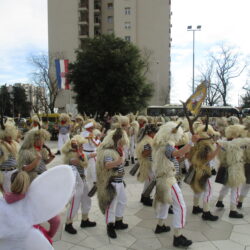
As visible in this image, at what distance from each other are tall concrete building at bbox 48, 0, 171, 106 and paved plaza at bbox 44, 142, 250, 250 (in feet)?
133

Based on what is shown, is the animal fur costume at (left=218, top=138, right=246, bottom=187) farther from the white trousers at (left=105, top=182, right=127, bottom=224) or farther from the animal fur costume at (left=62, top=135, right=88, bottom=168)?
the animal fur costume at (left=62, top=135, right=88, bottom=168)

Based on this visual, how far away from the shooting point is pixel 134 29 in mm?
45219

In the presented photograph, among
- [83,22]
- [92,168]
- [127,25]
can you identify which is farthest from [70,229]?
[83,22]

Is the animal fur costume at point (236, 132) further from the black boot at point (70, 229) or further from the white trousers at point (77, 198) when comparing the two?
the black boot at point (70, 229)

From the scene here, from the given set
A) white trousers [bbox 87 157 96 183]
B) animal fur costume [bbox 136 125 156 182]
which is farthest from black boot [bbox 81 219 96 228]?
white trousers [bbox 87 157 96 183]

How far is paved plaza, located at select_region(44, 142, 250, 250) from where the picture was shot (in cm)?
398

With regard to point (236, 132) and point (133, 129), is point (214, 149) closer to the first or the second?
point (236, 132)

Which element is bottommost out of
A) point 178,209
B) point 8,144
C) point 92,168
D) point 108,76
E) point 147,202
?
point 147,202

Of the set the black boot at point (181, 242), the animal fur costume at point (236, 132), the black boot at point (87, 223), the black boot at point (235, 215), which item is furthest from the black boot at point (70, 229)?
the animal fur costume at point (236, 132)

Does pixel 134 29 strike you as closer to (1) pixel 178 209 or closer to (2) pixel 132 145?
(2) pixel 132 145

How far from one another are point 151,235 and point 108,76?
75.4 feet

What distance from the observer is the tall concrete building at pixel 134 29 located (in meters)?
45.0

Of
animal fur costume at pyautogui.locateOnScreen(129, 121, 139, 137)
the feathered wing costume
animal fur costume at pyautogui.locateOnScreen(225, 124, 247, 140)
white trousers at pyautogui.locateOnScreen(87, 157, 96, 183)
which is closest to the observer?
the feathered wing costume

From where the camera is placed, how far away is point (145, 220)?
496 centimetres
